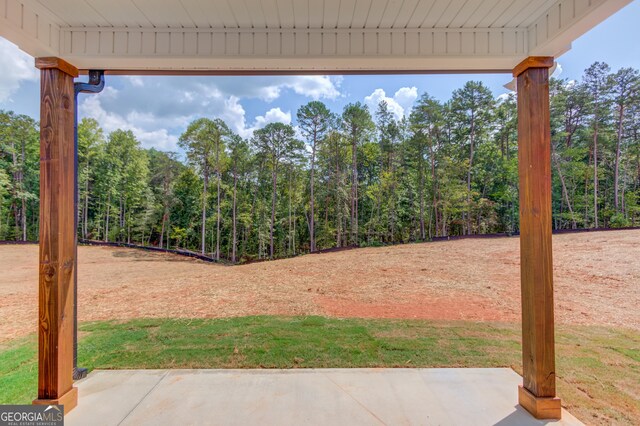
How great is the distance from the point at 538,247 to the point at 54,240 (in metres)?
3.14

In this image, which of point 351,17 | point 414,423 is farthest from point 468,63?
point 414,423

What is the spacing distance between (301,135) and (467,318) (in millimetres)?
10550

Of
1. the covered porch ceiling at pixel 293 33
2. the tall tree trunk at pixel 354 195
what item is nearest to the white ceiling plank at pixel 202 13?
the covered porch ceiling at pixel 293 33

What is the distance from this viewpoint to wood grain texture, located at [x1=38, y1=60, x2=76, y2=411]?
1.72 m

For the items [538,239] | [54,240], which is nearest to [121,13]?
[54,240]

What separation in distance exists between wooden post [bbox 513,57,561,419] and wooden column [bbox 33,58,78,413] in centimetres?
307

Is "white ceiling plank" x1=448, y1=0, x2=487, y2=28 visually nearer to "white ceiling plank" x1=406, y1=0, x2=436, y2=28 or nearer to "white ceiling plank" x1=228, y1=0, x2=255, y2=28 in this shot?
"white ceiling plank" x1=406, y1=0, x2=436, y2=28

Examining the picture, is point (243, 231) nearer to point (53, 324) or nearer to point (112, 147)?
point (112, 147)

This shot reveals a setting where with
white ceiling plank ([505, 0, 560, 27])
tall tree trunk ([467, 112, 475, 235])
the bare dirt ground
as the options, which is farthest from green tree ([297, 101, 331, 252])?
white ceiling plank ([505, 0, 560, 27])

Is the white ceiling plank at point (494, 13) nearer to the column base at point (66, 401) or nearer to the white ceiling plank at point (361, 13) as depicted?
the white ceiling plank at point (361, 13)

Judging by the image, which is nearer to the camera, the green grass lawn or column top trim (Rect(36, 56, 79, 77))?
column top trim (Rect(36, 56, 79, 77))

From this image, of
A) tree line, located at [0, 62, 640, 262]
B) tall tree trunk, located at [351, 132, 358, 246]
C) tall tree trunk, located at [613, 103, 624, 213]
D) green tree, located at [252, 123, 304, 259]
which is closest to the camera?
tall tree trunk, located at [613, 103, 624, 213]

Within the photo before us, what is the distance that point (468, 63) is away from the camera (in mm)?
1951

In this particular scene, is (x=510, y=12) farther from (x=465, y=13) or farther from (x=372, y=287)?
(x=372, y=287)
